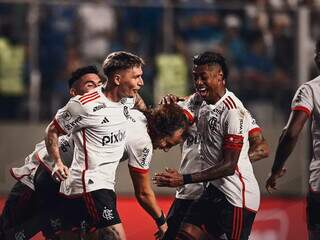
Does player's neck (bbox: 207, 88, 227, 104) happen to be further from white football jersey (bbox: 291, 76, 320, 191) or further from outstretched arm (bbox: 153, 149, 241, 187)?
white football jersey (bbox: 291, 76, 320, 191)

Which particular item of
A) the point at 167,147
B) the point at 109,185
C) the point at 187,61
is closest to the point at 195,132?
the point at 167,147

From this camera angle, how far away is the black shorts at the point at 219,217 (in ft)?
26.4

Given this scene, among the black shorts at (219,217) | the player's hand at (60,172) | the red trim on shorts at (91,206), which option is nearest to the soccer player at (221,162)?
the black shorts at (219,217)

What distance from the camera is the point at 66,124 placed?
8.12 m

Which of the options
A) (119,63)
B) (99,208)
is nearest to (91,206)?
(99,208)

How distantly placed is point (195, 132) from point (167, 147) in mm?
254

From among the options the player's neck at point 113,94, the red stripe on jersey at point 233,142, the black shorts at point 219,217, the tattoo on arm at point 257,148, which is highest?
the player's neck at point 113,94

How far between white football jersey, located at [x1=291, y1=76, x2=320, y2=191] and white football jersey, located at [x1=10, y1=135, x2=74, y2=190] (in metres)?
1.84

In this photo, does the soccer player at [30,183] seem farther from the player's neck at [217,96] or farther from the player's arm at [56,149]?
the player's neck at [217,96]

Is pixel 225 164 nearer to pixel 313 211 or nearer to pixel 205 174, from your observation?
pixel 205 174

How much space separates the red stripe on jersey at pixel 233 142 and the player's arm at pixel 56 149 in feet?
3.81

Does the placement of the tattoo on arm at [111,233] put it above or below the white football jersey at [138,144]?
below

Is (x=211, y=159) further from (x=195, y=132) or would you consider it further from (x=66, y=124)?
(x=66, y=124)

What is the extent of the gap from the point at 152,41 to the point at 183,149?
4764 mm
